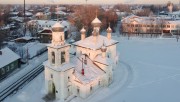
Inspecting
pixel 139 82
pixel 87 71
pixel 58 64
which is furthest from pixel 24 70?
pixel 139 82

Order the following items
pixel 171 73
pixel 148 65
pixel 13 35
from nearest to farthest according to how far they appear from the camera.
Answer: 1. pixel 171 73
2. pixel 148 65
3. pixel 13 35

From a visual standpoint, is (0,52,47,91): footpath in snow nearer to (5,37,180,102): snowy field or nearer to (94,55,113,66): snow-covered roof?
(5,37,180,102): snowy field

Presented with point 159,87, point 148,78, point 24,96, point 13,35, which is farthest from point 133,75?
point 13,35

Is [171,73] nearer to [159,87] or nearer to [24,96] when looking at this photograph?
[159,87]

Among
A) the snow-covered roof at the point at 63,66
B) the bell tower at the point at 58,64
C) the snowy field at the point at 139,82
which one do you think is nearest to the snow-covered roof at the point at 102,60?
the snowy field at the point at 139,82

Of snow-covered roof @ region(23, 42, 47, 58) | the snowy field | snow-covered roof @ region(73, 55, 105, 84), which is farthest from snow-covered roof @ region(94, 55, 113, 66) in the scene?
snow-covered roof @ region(23, 42, 47, 58)

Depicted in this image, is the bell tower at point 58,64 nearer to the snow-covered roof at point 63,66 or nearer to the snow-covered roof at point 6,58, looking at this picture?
the snow-covered roof at point 63,66
